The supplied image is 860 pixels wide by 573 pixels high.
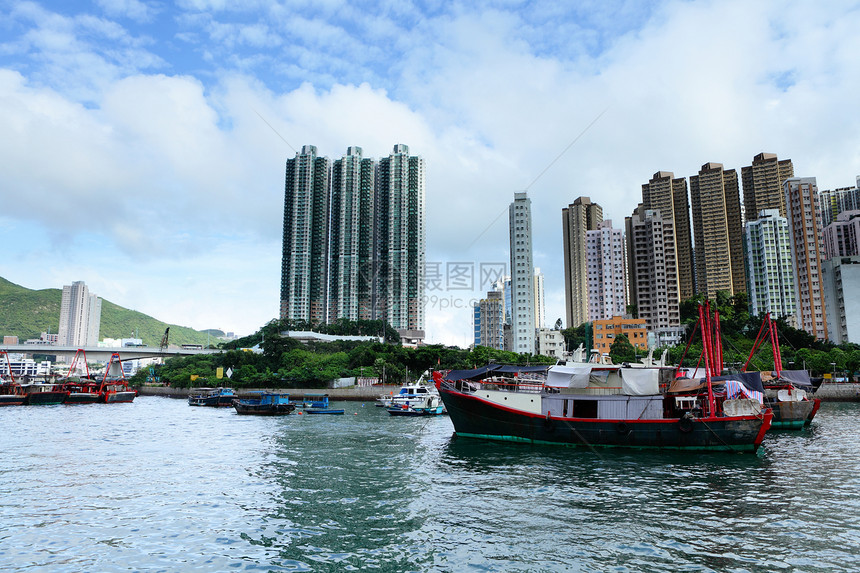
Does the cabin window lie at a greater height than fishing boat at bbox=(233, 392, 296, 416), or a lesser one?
greater

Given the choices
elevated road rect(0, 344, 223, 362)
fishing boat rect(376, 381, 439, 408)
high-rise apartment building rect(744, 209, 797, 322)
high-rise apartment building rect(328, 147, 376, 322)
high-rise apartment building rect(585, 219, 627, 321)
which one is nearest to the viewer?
fishing boat rect(376, 381, 439, 408)

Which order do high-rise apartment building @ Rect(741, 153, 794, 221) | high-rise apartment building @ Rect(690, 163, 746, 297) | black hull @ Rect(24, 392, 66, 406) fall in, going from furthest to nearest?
high-rise apartment building @ Rect(741, 153, 794, 221), high-rise apartment building @ Rect(690, 163, 746, 297), black hull @ Rect(24, 392, 66, 406)

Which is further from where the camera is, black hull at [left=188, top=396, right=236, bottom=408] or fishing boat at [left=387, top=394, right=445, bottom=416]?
black hull at [left=188, top=396, right=236, bottom=408]

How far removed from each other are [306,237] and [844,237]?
130458 mm

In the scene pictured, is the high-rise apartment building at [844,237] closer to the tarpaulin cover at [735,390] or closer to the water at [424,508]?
the tarpaulin cover at [735,390]

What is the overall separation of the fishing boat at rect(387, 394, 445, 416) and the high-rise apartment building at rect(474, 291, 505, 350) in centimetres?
12268

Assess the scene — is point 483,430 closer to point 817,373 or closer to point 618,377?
point 618,377

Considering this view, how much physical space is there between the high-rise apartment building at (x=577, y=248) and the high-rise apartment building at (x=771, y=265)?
4789 centimetres

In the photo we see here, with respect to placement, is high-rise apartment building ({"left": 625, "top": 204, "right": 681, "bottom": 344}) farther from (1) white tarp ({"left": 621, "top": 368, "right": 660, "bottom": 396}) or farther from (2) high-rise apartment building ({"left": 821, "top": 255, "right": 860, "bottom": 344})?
(1) white tarp ({"left": 621, "top": 368, "right": 660, "bottom": 396})

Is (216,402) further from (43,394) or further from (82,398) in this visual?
(43,394)

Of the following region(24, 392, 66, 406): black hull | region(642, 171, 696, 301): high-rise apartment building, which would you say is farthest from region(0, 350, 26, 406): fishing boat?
region(642, 171, 696, 301): high-rise apartment building

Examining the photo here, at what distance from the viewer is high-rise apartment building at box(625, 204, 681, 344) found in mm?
128125

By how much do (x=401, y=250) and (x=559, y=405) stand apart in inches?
5021

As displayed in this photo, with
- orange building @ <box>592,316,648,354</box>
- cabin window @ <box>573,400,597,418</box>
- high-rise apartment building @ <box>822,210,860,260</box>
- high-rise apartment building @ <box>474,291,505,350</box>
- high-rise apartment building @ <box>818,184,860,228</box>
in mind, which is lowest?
cabin window @ <box>573,400,597,418</box>
